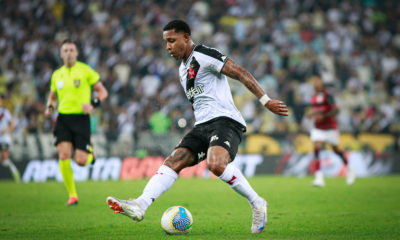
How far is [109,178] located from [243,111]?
18.4ft

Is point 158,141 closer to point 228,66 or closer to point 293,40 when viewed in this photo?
point 293,40

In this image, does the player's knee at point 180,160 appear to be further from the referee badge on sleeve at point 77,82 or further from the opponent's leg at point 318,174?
the opponent's leg at point 318,174

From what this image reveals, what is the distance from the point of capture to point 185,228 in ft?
19.7

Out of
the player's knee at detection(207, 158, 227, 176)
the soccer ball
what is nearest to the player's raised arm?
the player's knee at detection(207, 158, 227, 176)

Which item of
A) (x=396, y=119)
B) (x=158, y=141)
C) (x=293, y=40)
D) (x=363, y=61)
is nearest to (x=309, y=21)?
(x=293, y=40)

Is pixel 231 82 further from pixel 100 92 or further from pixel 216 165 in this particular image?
pixel 216 165

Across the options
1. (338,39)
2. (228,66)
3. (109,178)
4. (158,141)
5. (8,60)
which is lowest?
(109,178)

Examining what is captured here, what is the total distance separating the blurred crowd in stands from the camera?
19375mm

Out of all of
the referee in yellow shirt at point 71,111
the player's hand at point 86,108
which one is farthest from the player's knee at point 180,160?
the referee in yellow shirt at point 71,111

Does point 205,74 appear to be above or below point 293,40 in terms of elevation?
below

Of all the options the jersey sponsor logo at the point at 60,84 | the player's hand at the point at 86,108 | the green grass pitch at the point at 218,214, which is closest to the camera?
the green grass pitch at the point at 218,214

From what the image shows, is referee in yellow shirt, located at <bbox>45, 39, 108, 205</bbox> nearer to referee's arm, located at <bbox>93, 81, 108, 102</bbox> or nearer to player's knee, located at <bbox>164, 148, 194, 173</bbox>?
referee's arm, located at <bbox>93, 81, 108, 102</bbox>

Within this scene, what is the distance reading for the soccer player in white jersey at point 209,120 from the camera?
5.89 meters

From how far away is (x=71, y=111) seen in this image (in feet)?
31.1
